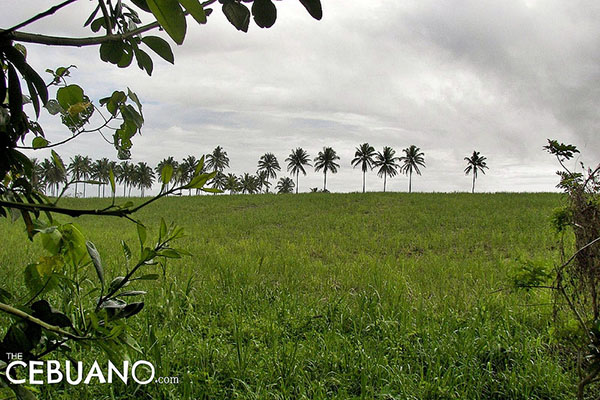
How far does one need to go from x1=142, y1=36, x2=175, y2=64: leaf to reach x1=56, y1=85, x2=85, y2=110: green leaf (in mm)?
176

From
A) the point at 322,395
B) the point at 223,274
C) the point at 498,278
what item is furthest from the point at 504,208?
the point at 322,395

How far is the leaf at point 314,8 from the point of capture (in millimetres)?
436

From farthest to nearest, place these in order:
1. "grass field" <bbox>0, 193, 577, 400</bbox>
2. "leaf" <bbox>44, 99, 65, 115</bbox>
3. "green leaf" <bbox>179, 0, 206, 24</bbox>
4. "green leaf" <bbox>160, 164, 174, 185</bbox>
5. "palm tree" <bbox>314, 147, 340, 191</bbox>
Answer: "palm tree" <bbox>314, 147, 340, 191</bbox>, "grass field" <bbox>0, 193, 577, 400</bbox>, "leaf" <bbox>44, 99, 65, 115</bbox>, "green leaf" <bbox>160, 164, 174, 185</bbox>, "green leaf" <bbox>179, 0, 206, 24</bbox>

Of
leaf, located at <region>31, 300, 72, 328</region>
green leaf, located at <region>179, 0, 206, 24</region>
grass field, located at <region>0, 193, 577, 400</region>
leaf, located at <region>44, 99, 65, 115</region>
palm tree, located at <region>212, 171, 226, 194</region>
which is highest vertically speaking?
green leaf, located at <region>179, 0, 206, 24</region>

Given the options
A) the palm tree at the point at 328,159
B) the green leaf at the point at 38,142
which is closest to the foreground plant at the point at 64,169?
the green leaf at the point at 38,142

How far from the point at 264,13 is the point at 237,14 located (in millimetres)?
38

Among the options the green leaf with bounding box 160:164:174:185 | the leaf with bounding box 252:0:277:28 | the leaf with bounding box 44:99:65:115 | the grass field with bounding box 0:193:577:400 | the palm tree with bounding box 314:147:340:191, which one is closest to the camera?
the leaf with bounding box 252:0:277:28

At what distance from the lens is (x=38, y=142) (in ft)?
2.45

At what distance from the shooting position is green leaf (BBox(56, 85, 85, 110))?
66 cm

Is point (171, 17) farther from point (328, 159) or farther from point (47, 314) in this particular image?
point (328, 159)

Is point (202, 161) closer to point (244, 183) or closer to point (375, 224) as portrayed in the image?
point (375, 224)

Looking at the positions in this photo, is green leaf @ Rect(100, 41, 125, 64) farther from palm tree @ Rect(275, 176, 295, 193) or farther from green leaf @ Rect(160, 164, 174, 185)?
palm tree @ Rect(275, 176, 295, 193)

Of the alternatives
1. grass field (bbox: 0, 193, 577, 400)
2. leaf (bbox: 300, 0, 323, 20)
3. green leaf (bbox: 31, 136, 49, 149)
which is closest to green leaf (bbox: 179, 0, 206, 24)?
leaf (bbox: 300, 0, 323, 20)

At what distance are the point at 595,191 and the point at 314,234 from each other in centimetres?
966
